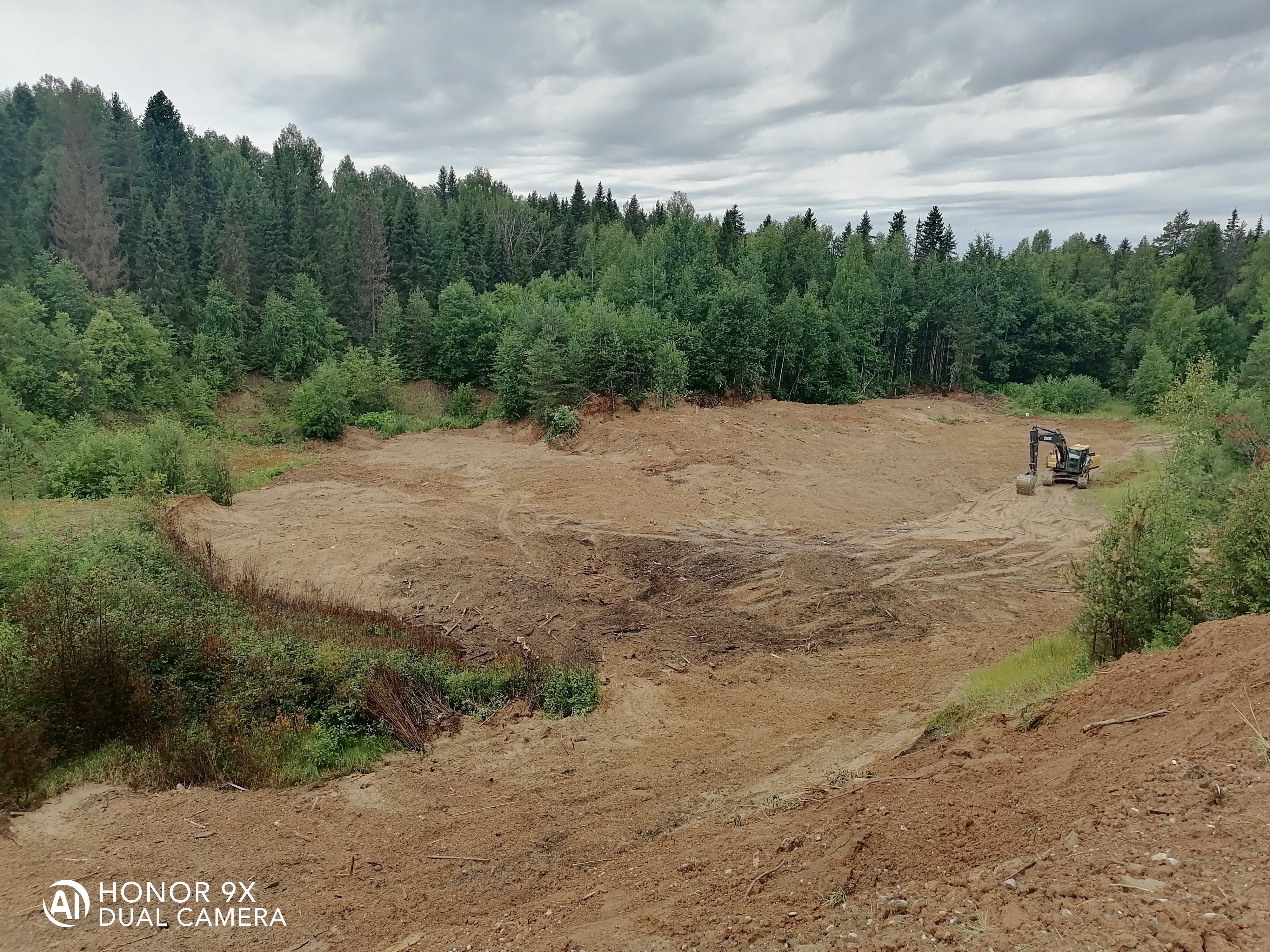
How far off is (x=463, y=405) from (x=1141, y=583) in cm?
3993

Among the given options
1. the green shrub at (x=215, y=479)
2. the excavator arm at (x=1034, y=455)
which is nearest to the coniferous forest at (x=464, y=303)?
the green shrub at (x=215, y=479)

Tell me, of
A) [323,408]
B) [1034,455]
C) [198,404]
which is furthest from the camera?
[198,404]

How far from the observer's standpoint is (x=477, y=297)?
51.7 m

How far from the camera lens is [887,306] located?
5531 cm

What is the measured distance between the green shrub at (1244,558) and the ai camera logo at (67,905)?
12.8 meters

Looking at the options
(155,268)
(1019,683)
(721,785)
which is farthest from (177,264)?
(1019,683)

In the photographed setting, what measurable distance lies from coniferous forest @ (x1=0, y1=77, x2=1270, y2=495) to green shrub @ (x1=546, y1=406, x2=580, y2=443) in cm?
30

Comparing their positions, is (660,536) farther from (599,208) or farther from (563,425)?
(599,208)

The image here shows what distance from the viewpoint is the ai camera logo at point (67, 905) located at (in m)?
6.75

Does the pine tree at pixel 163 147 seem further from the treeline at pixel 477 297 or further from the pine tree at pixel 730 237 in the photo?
the pine tree at pixel 730 237

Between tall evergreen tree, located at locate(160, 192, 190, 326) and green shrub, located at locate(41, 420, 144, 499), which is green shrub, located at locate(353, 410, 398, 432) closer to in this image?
green shrub, located at locate(41, 420, 144, 499)

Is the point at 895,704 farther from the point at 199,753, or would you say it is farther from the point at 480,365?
the point at 480,365

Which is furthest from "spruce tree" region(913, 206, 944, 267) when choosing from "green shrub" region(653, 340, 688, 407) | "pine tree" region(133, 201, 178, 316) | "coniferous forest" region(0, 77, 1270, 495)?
"pine tree" region(133, 201, 178, 316)

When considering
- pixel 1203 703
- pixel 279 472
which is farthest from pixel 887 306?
pixel 1203 703
